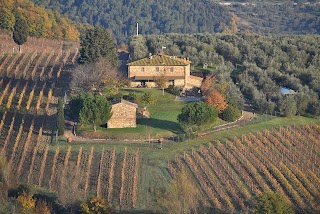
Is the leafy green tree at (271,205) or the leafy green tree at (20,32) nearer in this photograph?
the leafy green tree at (271,205)

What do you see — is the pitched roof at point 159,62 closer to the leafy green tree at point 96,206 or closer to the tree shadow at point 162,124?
the tree shadow at point 162,124

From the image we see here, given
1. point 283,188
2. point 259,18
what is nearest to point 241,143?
point 283,188

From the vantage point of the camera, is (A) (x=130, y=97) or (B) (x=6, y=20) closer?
(A) (x=130, y=97)

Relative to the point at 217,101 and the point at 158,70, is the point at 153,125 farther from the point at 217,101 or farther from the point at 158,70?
the point at 158,70

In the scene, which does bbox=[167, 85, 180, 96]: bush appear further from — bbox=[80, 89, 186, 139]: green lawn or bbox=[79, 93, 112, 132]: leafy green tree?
bbox=[79, 93, 112, 132]: leafy green tree

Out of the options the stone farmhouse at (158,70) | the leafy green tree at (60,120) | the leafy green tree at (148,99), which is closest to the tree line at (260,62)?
the stone farmhouse at (158,70)

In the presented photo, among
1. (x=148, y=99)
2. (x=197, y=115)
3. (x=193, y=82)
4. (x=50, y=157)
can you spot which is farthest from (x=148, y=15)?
(x=50, y=157)
